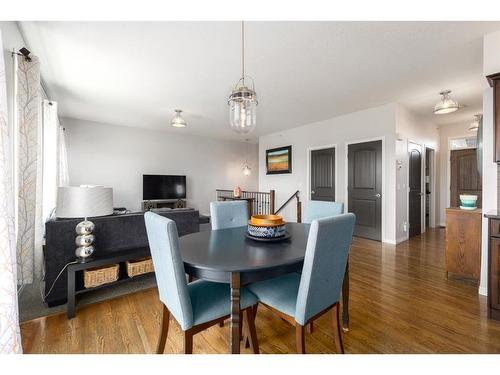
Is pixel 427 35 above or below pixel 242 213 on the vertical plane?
above

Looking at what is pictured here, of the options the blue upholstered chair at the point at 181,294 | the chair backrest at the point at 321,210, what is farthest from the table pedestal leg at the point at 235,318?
the chair backrest at the point at 321,210

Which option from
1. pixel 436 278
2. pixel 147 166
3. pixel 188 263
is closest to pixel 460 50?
pixel 436 278

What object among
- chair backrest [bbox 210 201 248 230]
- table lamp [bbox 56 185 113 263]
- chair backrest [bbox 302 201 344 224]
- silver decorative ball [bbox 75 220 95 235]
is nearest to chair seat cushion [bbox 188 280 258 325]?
chair backrest [bbox 210 201 248 230]

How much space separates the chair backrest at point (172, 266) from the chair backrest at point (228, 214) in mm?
885

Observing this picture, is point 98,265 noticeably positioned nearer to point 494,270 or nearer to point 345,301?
point 345,301

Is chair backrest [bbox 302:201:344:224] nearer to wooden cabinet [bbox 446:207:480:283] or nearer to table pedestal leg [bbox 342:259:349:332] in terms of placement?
table pedestal leg [bbox 342:259:349:332]

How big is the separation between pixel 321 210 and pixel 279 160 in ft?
14.0

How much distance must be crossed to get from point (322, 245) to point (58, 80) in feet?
13.5

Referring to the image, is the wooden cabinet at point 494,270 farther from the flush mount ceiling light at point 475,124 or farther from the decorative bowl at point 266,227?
the flush mount ceiling light at point 475,124

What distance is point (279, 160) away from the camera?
6414 mm

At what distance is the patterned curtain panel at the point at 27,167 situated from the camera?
224 cm
